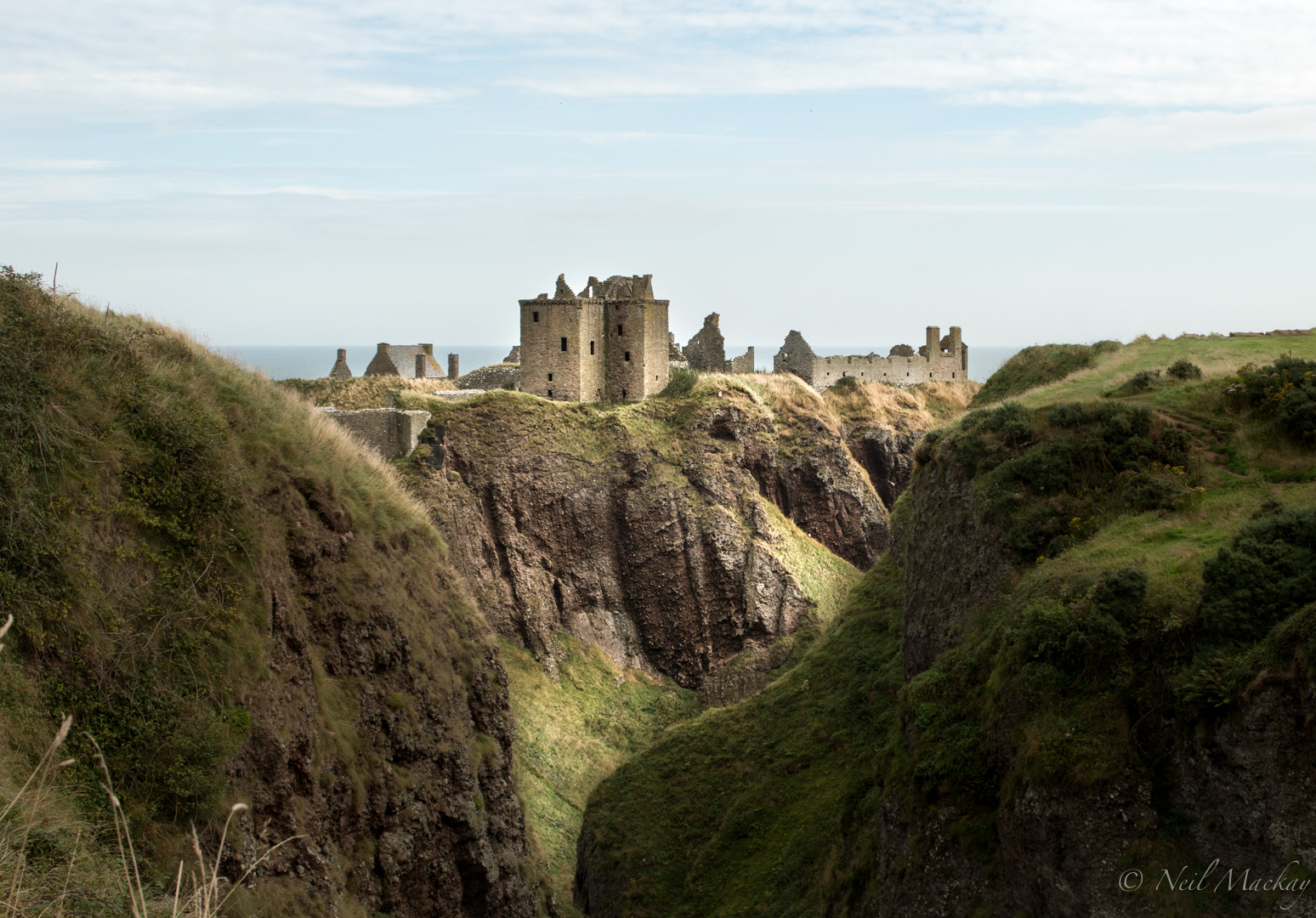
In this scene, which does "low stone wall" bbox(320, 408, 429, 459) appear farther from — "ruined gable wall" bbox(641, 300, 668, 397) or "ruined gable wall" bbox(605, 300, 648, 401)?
"ruined gable wall" bbox(641, 300, 668, 397)

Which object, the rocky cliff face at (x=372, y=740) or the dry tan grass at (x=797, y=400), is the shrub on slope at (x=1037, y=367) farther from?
the rocky cliff face at (x=372, y=740)

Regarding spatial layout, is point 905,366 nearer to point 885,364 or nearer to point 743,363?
point 885,364

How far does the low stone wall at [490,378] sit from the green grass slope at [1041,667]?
92.3 ft

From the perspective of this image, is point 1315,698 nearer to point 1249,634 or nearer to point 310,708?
point 1249,634

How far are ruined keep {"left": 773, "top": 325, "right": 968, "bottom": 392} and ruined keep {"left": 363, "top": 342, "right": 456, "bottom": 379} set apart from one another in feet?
73.0

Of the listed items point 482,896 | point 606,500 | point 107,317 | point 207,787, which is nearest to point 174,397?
point 107,317

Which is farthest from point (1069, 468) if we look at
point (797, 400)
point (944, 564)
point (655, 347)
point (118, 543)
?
point (797, 400)

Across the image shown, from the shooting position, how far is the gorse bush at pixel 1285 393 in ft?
73.8

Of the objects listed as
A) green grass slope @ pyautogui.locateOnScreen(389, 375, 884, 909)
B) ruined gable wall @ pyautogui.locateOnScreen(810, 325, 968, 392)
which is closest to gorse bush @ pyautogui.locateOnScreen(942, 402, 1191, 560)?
green grass slope @ pyautogui.locateOnScreen(389, 375, 884, 909)

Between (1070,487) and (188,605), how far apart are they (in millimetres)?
17583

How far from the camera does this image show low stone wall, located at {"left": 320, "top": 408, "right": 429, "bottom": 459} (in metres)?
42.1

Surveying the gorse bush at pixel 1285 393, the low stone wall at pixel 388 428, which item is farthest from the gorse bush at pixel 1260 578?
the low stone wall at pixel 388 428

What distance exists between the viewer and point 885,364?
74.1 metres

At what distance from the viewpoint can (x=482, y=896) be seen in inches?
830
